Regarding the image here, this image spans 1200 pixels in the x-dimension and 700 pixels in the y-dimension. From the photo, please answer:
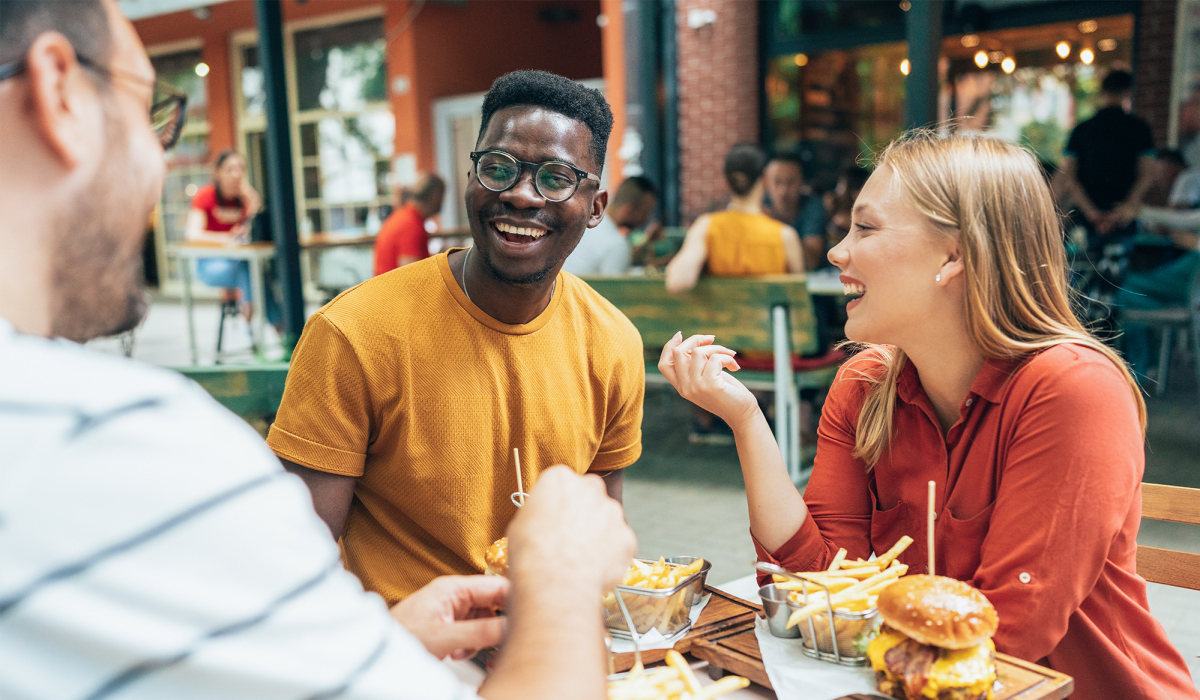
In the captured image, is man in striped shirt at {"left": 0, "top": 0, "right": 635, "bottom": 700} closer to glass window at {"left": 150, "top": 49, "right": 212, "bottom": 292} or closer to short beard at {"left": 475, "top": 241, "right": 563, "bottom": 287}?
short beard at {"left": 475, "top": 241, "right": 563, "bottom": 287}

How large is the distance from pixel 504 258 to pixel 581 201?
20 cm

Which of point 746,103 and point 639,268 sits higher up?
point 746,103

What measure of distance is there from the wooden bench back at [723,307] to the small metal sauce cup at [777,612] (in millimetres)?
3332

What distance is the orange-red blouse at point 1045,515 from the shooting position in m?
1.36

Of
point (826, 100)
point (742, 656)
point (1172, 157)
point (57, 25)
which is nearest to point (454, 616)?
point (742, 656)

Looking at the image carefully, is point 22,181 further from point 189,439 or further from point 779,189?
point 779,189

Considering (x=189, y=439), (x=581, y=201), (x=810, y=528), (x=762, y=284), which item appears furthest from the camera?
(x=762, y=284)

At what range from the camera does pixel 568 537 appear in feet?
2.99

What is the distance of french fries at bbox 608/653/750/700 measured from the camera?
1.09 m

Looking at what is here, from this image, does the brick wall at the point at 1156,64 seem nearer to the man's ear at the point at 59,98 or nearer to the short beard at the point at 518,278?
the short beard at the point at 518,278

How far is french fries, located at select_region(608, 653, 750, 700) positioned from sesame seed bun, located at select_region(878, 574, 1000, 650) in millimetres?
216

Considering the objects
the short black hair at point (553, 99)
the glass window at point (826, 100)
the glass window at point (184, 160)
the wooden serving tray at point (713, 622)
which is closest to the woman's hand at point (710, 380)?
the wooden serving tray at point (713, 622)

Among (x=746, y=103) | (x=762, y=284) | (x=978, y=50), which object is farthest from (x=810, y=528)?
(x=978, y=50)

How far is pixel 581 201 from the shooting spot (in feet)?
5.96
